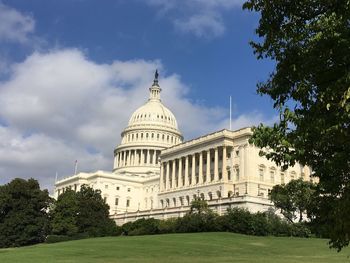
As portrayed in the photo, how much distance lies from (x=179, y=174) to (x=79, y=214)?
3831 cm

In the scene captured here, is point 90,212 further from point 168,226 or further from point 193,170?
point 193,170

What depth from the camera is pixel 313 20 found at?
45.4 ft

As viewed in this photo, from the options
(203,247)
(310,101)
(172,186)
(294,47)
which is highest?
(172,186)

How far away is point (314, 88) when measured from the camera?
520 inches

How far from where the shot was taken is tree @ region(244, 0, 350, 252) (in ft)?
40.1

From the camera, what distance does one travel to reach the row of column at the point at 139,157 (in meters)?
181

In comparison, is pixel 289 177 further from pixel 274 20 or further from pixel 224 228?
pixel 274 20

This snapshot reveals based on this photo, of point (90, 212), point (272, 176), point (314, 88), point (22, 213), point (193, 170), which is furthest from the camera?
point (193, 170)

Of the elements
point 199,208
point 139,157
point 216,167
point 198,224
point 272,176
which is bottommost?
point 198,224

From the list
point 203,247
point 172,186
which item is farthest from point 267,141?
point 172,186

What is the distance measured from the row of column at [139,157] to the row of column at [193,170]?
146 ft

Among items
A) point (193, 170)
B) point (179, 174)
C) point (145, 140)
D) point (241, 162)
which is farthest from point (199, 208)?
point (145, 140)

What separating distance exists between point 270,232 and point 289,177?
159 ft

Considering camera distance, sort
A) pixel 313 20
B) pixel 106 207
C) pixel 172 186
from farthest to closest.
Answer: pixel 172 186 → pixel 106 207 → pixel 313 20
